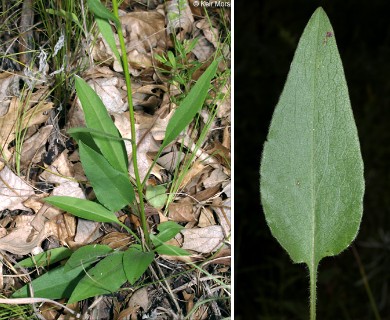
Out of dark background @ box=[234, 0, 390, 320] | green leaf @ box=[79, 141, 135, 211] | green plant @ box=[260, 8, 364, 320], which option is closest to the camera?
green plant @ box=[260, 8, 364, 320]

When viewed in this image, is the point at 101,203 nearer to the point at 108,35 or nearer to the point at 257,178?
the point at 108,35

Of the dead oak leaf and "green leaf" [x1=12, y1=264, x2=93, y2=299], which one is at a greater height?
the dead oak leaf

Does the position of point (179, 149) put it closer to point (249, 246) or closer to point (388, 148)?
point (249, 246)

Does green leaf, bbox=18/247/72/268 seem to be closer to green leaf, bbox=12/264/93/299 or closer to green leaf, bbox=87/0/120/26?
green leaf, bbox=12/264/93/299

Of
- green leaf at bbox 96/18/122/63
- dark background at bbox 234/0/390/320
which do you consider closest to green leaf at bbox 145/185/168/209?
green leaf at bbox 96/18/122/63

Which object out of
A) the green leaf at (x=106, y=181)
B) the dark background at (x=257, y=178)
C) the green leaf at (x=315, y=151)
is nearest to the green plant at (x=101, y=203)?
the green leaf at (x=106, y=181)

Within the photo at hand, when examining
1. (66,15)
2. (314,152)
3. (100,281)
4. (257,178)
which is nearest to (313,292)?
(314,152)
